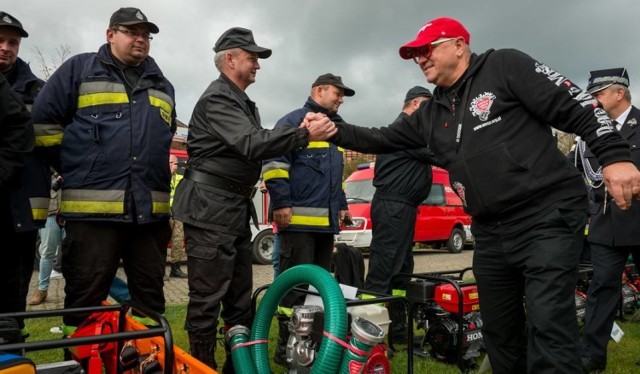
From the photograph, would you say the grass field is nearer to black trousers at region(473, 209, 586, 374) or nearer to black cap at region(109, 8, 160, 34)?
black trousers at region(473, 209, 586, 374)

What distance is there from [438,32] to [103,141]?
2.09 m

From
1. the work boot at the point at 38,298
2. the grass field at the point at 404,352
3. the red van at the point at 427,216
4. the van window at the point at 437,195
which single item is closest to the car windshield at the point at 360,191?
the red van at the point at 427,216

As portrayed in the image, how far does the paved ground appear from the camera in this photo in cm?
628

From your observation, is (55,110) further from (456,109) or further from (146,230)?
(456,109)

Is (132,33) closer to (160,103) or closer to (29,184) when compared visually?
(160,103)

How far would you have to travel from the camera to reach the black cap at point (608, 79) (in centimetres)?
408

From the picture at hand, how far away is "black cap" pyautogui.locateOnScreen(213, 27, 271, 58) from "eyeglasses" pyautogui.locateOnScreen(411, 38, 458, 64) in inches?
40.0

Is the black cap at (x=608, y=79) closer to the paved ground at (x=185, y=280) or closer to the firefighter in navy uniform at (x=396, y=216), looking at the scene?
the firefighter in navy uniform at (x=396, y=216)

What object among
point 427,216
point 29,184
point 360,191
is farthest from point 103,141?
point 427,216

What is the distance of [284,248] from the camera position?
4105 mm

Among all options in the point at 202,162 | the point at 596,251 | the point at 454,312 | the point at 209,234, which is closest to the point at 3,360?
the point at 209,234

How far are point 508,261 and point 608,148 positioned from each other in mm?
699

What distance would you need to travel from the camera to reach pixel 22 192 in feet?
10.0

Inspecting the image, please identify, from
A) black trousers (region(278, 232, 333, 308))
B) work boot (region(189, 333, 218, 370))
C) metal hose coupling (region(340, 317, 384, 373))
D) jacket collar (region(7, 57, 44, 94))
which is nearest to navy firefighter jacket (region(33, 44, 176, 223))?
jacket collar (region(7, 57, 44, 94))
